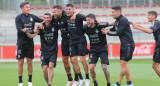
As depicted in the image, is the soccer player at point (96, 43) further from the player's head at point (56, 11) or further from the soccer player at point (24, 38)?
the soccer player at point (24, 38)

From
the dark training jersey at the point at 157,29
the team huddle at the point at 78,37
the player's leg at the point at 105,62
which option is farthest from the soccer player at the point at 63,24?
the dark training jersey at the point at 157,29

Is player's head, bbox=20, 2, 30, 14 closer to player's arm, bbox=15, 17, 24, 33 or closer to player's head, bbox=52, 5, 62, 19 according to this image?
player's arm, bbox=15, 17, 24, 33

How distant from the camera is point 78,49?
39.2 feet

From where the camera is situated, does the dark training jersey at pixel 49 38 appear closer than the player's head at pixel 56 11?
Yes

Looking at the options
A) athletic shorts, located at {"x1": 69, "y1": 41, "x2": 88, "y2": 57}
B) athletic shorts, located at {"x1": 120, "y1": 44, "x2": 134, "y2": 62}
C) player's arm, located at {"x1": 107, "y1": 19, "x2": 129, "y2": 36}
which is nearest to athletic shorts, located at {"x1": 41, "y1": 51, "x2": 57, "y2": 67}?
athletic shorts, located at {"x1": 69, "y1": 41, "x2": 88, "y2": 57}

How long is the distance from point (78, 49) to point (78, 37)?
0.35 metres

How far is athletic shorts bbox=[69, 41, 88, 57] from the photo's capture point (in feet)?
39.1

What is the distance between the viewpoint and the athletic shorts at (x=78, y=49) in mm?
11930

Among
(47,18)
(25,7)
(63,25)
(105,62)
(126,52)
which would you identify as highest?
(25,7)

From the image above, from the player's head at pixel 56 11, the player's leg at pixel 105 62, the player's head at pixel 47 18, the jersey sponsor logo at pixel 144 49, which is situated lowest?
the jersey sponsor logo at pixel 144 49

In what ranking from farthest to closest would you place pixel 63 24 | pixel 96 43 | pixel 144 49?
1. pixel 144 49
2. pixel 63 24
3. pixel 96 43

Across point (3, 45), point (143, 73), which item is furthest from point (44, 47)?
point (3, 45)

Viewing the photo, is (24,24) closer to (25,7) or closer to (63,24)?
(25,7)

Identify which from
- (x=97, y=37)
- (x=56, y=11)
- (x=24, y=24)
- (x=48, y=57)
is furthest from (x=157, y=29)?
(x=24, y=24)
